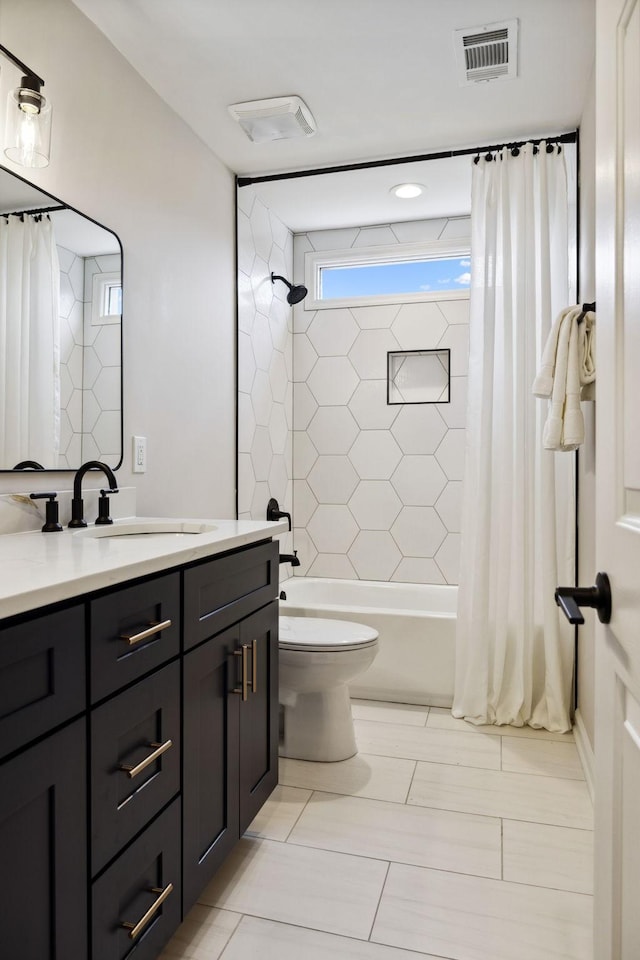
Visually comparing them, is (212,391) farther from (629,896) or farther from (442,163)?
(629,896)

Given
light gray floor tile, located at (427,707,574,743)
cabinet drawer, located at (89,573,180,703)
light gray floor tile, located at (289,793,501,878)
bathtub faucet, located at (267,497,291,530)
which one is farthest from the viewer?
bathtub faucet, located at (267,497,291,530)

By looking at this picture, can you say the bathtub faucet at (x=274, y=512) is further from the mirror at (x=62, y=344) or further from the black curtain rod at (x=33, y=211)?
the black curtain rod at (x=33, y=211)

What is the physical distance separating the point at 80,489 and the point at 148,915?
1.07 meters

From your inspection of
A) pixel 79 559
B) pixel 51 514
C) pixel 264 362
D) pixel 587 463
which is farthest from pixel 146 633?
pixel 264 362

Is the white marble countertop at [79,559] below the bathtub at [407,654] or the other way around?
the other way around

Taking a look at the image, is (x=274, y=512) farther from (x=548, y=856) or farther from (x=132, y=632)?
(x=132, y=632)

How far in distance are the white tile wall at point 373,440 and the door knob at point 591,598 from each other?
256cm

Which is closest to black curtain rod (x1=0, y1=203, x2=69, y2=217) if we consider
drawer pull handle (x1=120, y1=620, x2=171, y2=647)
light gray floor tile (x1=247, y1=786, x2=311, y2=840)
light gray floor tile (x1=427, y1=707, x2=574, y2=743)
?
drawer pull handle (x1=120, y1=620, x2=171, y2=647)

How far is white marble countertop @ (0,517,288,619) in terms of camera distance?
875mm

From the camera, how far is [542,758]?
→ 7.55ft

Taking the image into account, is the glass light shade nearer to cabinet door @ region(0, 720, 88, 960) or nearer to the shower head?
cabinet door @ region(0, 720, 88, 960)

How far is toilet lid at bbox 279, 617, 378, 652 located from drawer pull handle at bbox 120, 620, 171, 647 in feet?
3.25

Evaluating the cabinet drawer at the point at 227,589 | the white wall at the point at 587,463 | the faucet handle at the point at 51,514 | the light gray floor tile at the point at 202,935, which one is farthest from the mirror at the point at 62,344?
the white wall at the point at 587,463

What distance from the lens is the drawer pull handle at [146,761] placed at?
3.60 feet
